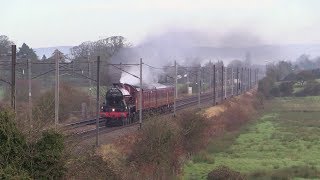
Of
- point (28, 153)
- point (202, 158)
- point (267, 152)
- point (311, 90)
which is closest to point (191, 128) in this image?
point (202, 158)

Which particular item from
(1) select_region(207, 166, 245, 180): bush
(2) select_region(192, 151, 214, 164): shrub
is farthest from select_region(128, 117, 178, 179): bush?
(2) select_region(192, 151, 214, 164): shrub

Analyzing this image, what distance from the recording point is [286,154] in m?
42.8

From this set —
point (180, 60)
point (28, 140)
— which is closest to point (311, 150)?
point (28, 140)

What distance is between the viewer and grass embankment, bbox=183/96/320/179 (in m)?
34.5

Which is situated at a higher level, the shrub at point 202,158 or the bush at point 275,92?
the bush at point 275,92

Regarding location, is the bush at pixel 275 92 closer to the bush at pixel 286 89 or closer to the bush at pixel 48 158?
the bush at pixel 286 89

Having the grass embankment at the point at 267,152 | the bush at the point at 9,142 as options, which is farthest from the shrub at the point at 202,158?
the bush at the point at 9,142

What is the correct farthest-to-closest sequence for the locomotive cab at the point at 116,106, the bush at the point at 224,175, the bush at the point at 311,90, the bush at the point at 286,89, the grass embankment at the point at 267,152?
the bush at the point at 286,89 → the bush at the point at 311,90 → the locomotive cab at the point at 116,106 → the grass embankment at the point at 267,152 → the bush at the point at 224,175

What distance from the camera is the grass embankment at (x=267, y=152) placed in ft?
113

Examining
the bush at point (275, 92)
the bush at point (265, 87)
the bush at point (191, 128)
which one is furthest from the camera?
the bush at point (275, 92)

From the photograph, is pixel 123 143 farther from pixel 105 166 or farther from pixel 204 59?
pixel 204 59

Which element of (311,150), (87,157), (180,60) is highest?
(180,60)

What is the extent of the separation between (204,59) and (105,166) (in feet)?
279

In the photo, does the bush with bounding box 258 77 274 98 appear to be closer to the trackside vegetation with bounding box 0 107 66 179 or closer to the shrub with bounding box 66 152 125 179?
the shrub with bounding box 66 152 125 179
